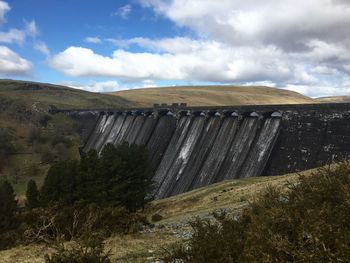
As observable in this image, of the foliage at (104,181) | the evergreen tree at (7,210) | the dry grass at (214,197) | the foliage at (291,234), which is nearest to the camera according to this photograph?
the foliage at (291,234)

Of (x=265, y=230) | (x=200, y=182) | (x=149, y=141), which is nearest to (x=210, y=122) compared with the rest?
(x=200, y=182)

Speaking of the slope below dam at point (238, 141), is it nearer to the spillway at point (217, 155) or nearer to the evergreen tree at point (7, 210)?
the spillway at point (217, 155)

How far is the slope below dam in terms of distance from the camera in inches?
1494

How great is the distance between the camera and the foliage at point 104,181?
41134 millimetres

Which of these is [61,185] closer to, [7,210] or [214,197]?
[7,210]

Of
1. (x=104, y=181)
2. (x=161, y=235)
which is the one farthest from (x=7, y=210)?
(x=161, y=235)

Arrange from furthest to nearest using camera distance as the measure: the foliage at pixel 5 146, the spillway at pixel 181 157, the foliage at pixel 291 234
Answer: the foliage at pixel 5 146, the spillway at pixel 181 157, the foliage at pixel 291 234

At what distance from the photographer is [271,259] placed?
27.8ft

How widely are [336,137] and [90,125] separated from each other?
78123 mm

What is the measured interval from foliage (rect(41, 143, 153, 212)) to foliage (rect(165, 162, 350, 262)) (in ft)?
97.0

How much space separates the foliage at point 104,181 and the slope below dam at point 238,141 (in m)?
7.61

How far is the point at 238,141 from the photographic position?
4775 centimetres

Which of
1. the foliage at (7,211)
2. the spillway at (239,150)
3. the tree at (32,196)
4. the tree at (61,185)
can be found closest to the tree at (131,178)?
the tree at (61,185)

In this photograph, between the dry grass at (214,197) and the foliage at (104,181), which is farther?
the foliage at (104,181)
